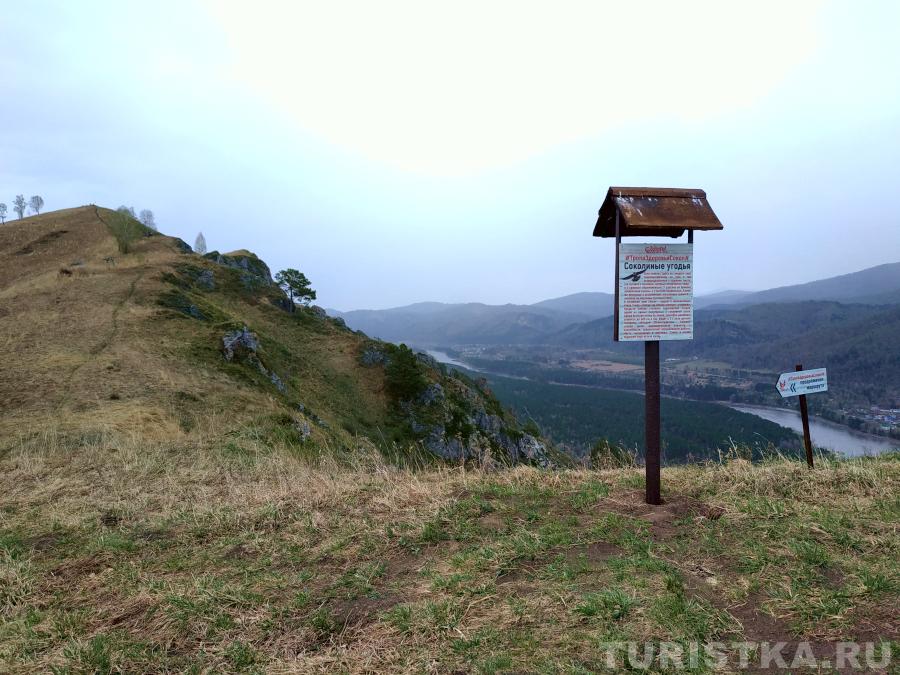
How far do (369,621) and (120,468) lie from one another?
706 centimetres

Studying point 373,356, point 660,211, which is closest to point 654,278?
point 660,211

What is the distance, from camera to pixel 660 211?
625 centimetres

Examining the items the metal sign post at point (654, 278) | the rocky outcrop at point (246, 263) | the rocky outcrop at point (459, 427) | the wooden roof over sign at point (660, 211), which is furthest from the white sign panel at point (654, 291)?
the rocky outcrop at point (246, 263)

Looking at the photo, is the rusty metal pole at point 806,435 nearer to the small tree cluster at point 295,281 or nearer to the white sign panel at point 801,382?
the white sign panel at point 801,382

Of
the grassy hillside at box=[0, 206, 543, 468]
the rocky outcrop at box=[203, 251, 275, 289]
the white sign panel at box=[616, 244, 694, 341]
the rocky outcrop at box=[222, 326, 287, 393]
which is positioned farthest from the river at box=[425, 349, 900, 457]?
the white sign panel at box=[616, 244, 694, 341]

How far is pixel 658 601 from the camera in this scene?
12.1ft

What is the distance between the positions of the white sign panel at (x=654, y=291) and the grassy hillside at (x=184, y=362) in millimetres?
3674

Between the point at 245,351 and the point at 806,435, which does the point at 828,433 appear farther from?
the point at 806,435

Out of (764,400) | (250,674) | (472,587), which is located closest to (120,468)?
(250,674)

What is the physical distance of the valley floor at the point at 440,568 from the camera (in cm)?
343

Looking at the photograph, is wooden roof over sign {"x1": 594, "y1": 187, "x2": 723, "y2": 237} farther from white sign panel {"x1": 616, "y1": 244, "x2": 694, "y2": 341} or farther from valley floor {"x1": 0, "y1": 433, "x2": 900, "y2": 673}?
valley floor {"x1": 0, "y1": 433, "x2": 900, "y2": 673}

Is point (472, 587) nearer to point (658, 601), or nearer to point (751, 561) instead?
point (658, 601)

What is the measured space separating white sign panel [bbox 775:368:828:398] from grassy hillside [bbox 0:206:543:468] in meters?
4.80

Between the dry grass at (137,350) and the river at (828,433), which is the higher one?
the dry grass at (137,350)
